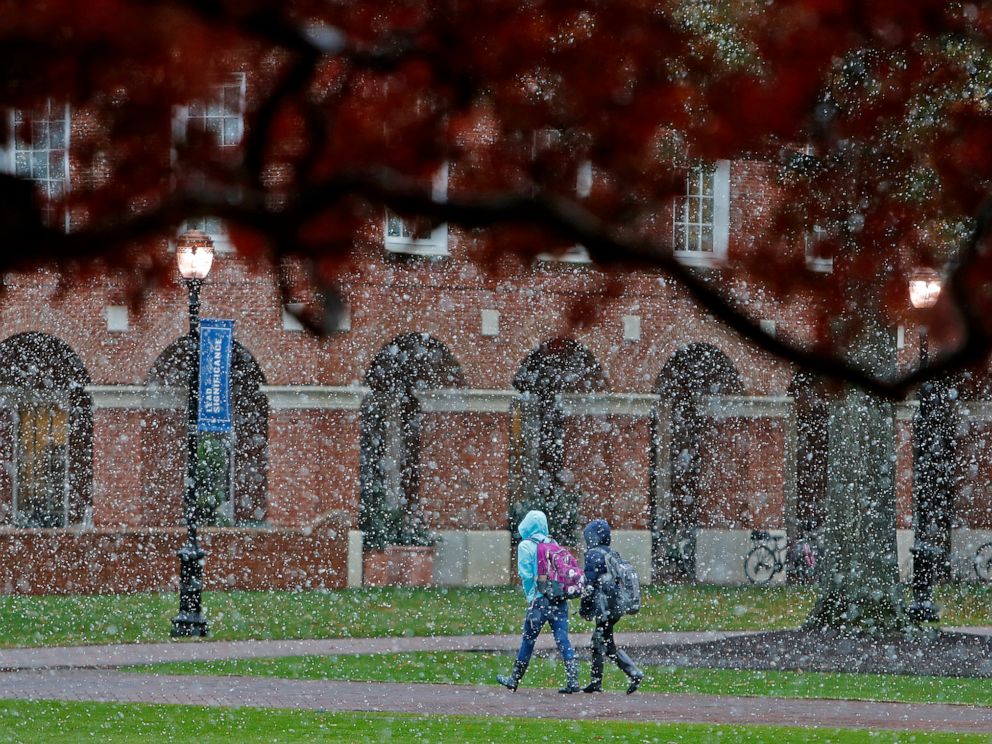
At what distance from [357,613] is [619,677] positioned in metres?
7.29

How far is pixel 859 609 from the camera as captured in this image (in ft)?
67.5

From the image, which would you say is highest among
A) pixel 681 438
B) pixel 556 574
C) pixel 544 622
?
pixel 681 438

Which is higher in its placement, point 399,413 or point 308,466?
point 399,413

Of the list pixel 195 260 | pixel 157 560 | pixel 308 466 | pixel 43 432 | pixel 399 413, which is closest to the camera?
pixel 195 260

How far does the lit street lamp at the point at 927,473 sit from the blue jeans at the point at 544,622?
3.45 metres

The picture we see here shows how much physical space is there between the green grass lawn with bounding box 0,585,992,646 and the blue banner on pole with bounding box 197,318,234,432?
2318 mm

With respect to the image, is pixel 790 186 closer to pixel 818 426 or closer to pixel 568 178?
pixel 568 178

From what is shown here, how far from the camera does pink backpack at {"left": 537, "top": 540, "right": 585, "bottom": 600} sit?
15.1 m

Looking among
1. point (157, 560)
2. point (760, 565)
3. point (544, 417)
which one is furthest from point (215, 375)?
point (760, 565)

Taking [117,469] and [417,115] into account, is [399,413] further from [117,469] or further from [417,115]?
[417,115]

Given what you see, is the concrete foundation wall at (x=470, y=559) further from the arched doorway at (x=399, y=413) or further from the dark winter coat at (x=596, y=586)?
the dark winter coat at (x=596, y=586)

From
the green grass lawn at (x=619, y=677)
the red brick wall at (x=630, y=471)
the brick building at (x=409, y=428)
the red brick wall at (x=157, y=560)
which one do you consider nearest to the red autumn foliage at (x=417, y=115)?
the green grass lawn at (x=619, y=677)

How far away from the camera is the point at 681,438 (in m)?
34.8

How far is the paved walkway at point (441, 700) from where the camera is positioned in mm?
14008
